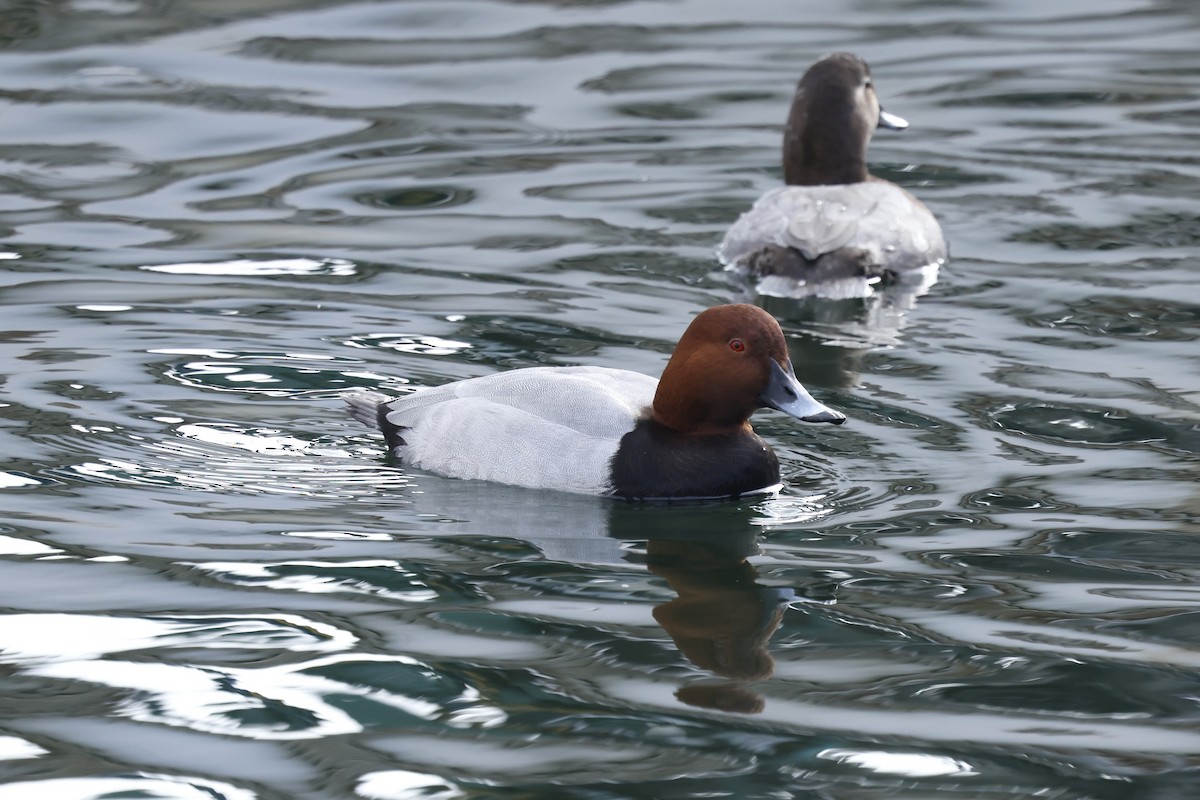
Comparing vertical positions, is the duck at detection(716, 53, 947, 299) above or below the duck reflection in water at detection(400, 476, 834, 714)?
above

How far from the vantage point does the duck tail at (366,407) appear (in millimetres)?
7316

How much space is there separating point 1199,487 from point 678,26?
33.5 ft

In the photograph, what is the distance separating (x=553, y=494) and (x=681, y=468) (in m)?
0.45

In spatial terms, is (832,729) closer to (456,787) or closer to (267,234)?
(456,787)

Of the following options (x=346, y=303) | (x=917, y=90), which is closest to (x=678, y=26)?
(x=917, y=90)

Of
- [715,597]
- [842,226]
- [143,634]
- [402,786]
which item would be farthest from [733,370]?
[842,226]

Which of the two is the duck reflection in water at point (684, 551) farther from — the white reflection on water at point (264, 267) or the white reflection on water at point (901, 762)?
the white reflection on water at point (264, 267)

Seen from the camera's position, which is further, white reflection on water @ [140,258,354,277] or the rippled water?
white reflection on water @ [140,258,354,277]

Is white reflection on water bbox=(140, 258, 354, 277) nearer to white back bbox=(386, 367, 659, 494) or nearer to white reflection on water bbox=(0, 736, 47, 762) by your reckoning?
white back bbox=(386, 367, 659, 494)

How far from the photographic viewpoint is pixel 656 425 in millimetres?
6859

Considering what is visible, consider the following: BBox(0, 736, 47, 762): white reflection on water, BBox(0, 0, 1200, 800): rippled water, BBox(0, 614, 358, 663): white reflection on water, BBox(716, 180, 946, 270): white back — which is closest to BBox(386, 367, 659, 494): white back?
BBox(0, 0, 1200, 800): rippled water

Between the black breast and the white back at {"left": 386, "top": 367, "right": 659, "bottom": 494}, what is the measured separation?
59 mm

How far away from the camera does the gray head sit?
36.2 feet

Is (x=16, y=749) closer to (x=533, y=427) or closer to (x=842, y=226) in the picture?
(x=533, y=427)
